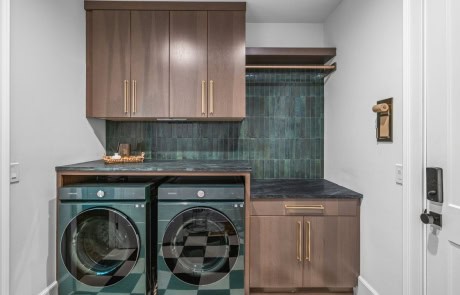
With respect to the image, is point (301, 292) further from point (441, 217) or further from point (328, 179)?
point (441, 217)

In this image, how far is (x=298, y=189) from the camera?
2.15 meters

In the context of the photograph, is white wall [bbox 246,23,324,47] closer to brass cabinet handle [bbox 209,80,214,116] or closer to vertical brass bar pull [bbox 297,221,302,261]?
brass cabinet handle [bbox 209,80,214,116]

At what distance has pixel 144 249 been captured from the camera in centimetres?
184

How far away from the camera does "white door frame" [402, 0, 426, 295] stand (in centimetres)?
133

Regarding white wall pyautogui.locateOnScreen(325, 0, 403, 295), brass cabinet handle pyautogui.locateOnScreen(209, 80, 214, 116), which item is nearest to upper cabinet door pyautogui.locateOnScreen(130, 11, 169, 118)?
brass cabinet handle pyautogui.locateOnScreen(209, 80, 214, 116)

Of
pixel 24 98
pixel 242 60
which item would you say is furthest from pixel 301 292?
pixel 24 98

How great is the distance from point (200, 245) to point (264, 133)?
1304 millimetres

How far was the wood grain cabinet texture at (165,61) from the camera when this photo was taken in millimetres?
2236

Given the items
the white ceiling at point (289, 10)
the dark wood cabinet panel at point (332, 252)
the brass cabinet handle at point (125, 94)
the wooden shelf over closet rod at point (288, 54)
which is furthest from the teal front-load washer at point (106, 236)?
the white ceiling at point (289, 10)

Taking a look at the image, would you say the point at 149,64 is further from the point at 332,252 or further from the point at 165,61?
the point at 332,252

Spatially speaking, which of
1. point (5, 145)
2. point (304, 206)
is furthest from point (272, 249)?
point (5, 145)

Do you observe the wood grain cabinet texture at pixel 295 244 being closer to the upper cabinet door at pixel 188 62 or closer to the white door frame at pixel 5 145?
the upper cabinet door at pixel 188 62

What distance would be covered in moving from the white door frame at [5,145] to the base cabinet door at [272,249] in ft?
4.97

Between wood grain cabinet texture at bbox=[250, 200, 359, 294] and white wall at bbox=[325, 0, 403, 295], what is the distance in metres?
0.11
